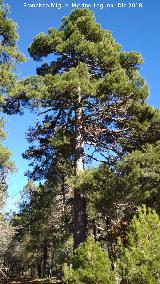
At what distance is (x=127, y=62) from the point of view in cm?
1927

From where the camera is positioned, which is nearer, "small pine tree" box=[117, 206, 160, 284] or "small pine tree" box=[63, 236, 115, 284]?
"small pine tree" box=[117, 206, 160, 284]

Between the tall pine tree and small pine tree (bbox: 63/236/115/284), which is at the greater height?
the tall pine tree

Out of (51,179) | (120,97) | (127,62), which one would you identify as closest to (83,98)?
(120,97)

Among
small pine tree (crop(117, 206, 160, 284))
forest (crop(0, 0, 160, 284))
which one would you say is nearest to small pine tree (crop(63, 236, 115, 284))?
small pine tree (crop(117, 206, 160, 284))

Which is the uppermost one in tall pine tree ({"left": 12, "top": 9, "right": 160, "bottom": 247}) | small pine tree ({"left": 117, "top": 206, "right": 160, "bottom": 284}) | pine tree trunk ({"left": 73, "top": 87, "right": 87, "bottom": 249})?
tall pine tree ({"left": 12, "top": 9, "right": 160, "bottom": 247})

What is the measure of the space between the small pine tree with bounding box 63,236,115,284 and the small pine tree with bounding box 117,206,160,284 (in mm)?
466

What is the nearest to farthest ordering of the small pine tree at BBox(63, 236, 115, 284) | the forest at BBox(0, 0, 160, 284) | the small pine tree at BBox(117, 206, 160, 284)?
the small pine tree at BBox(117, 206, 160, 284) → the small pine tree at BBox(63, 236, 115, 284) → the forest at BBox(0, 0, 160, 284)

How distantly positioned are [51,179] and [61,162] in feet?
3.24

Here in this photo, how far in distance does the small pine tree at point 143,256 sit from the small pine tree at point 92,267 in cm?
47

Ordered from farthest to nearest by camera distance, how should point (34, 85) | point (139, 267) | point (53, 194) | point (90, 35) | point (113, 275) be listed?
point (53, 194) → point (90, 35) → point (34, 85) → point (113, 275) → point (139, 267)

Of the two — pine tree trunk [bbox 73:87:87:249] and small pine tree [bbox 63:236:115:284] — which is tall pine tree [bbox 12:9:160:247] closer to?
pine tree trunk [bbox 73:87:87:249]

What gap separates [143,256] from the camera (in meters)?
8.62

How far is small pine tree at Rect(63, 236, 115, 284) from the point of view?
9.50 meters

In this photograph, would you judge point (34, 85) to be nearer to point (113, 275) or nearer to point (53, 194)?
point (53, 194)
